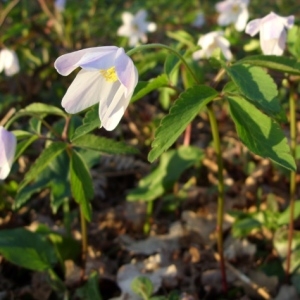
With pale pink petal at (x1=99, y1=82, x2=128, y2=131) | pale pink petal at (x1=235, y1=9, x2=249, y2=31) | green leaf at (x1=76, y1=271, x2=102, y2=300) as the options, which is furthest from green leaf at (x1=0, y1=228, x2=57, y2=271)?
pale pink petal at (x1=235, y1=9, x2=249, y2=31)

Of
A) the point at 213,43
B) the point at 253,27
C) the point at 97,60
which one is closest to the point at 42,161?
the point at 97,60

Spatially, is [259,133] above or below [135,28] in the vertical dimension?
Answer: above

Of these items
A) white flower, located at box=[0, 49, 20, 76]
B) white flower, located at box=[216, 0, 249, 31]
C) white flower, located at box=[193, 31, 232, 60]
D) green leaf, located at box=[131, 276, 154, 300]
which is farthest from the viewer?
white flower, located at box=[216, 0, 249, 31]

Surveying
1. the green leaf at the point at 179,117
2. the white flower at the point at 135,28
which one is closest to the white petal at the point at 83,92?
the green leaf at the point at 179,117

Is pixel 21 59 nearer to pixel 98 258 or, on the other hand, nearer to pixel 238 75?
pixel 98 258

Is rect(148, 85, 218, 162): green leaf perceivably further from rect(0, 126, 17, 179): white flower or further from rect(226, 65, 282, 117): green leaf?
rect(0, 126, 17, 179): white flower

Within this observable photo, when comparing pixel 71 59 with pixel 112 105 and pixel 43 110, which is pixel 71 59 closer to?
pixel 112 105

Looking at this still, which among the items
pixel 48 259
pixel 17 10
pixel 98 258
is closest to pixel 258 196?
pixel 98 258

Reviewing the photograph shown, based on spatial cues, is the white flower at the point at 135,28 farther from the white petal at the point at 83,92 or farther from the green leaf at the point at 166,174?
the white petal at the point at 83,92
